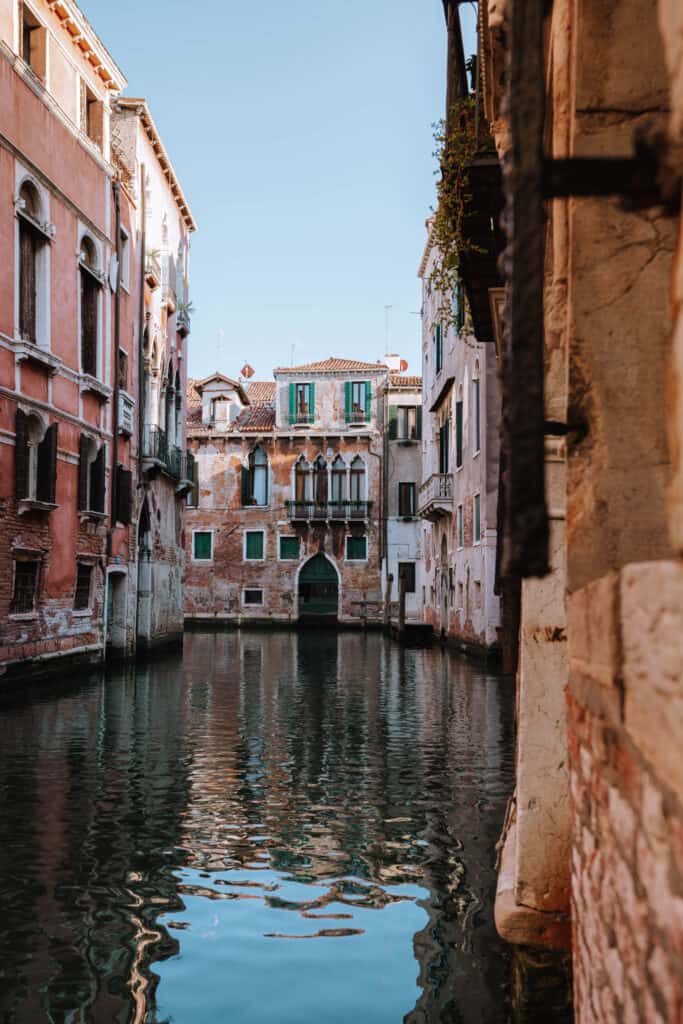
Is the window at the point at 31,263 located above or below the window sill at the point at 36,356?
above

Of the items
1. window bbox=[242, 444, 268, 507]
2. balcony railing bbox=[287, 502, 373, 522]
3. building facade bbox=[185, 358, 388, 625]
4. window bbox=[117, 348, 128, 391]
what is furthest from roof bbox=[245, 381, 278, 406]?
window bbox=[117, 348, 128, 391]

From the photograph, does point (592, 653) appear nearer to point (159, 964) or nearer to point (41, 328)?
point (159, 964)

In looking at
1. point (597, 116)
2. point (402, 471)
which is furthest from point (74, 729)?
point (402, 471)

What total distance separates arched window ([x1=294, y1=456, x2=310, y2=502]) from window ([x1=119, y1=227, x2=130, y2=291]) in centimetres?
1824

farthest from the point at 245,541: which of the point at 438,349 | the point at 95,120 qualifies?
the point at 95,120

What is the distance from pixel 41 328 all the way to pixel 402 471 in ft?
74.8

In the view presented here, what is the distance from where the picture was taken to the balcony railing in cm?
3672

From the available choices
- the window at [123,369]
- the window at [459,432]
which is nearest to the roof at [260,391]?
the window at [459,432]

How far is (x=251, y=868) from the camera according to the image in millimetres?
5492

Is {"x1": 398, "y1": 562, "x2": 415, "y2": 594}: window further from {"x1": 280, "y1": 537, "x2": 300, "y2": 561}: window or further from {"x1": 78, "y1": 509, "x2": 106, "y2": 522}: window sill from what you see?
{"x1": 78, "y1": 509, "x2": 106, "y2": 522}: window sill

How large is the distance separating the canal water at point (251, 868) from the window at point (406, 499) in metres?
25.0

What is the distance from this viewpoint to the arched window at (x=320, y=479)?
37.2m

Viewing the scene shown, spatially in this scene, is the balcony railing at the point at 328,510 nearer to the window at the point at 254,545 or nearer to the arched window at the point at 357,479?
the arched window at the point at 357,479

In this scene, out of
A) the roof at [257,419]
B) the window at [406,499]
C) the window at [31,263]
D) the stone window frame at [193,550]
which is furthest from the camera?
the stone window frame at [193,550]
